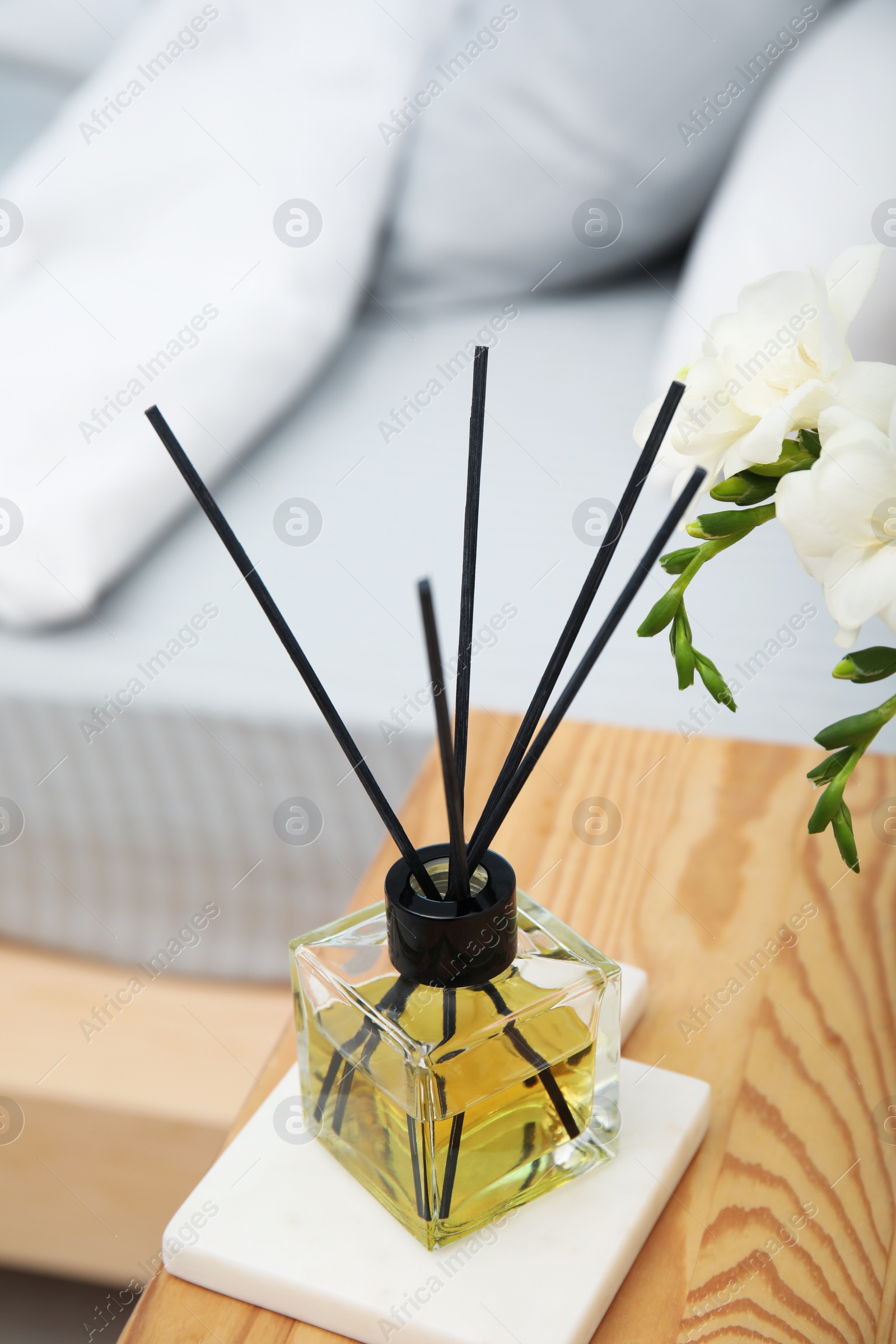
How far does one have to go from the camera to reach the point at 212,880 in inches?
36.1

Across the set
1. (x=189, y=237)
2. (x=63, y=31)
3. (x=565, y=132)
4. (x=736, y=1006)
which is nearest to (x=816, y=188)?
(x=565, y=132)

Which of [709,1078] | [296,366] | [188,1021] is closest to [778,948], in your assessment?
[709,1078]

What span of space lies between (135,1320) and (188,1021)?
1.60ft

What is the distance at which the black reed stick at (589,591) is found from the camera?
0.99 feet

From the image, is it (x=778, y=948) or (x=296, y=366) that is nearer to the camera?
(x=778, y=948)

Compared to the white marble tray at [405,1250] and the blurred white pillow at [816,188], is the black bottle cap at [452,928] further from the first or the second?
the blurred white pillow at [816,188]

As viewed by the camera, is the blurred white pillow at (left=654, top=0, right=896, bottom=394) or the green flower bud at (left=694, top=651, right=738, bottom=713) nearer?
the green flower bud at (left=694, top=651, right=738, bottom=713)

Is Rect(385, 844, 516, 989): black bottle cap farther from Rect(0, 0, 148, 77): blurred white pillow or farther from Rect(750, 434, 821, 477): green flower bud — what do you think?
Rect(0, 0, 148, 77): blurred white pillow

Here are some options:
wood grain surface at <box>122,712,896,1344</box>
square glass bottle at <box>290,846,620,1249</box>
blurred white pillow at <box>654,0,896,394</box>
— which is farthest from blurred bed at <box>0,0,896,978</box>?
square glass bottle at <box>290,846,620,1249</box>

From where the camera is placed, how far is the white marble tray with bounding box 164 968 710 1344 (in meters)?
0.38

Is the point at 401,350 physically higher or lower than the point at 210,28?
lower

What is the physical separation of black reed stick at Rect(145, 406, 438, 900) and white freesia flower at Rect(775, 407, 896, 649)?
137 millimetres

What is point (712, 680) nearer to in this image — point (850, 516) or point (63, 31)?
point (850, 516)

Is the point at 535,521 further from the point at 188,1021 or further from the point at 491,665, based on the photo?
the point at 188,1021
